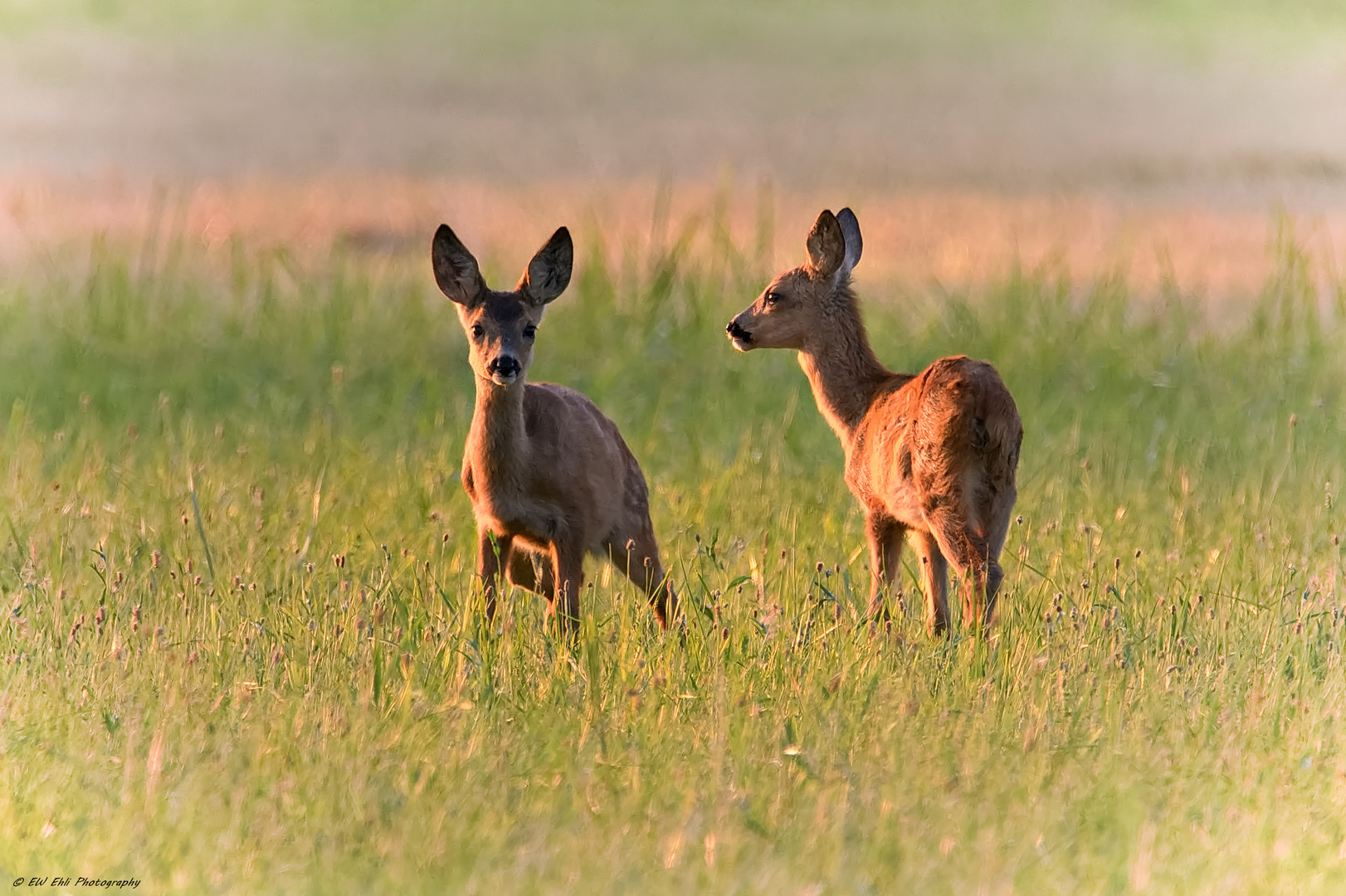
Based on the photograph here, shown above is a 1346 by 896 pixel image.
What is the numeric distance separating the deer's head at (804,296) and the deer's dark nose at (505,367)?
1.58 meters

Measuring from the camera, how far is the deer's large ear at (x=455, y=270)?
23.3ft

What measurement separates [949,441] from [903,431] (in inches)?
13.5

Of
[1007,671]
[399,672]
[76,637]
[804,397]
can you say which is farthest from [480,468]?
[804,397]

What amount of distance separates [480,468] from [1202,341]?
21.2 feet

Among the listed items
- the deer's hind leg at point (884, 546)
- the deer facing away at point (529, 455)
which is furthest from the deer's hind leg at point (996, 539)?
the deer facing away at point (529, 455)

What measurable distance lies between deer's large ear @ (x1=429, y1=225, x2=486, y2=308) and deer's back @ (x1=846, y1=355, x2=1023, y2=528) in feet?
6.37

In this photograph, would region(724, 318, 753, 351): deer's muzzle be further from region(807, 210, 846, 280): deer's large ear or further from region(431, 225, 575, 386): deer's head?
region(431, 225, 575, 386): deer's head

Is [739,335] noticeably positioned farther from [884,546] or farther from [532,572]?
[532,572]

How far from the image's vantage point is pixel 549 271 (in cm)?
712

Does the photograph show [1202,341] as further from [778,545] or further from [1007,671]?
[1007,671]

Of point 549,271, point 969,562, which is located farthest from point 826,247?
point 969,562

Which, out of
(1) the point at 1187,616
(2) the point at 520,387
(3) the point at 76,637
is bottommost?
(3) the point at 76,637

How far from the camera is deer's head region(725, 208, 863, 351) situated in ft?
26.7

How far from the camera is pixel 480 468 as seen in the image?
23.5 feet
